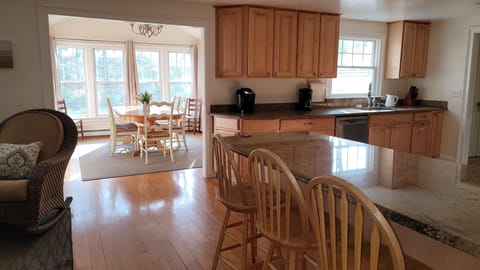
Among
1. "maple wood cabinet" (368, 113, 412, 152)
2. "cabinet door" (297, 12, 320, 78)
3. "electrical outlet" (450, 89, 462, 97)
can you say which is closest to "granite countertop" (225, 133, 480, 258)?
"cabinet door" (297, 12, 320, 78)

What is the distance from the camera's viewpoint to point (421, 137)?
213 inches

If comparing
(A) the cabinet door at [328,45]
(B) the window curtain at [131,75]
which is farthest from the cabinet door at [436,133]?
(B) the window curtain at [131,75]

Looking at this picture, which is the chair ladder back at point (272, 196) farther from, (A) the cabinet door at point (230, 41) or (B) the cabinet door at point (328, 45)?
(B) the cabinet door at point (328, 45)

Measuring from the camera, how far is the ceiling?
408 cm

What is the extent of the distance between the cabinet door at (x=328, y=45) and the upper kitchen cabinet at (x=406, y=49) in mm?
1266

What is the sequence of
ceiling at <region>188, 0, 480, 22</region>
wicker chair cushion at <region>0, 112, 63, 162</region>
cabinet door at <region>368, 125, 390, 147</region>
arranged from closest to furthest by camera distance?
wicker chair cushion at <region>0, 112, 63, 162</region>
ceiling at <region>188, 0, 480, 22</region>
cabinet door at <region>368, 125, 390, 147</region>

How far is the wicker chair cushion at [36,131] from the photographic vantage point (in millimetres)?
3129

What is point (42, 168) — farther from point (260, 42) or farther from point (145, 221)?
point (260, 42)

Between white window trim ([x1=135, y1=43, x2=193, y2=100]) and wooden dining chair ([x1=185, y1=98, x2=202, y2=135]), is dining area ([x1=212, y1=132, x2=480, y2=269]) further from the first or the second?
white window trim ([x1=135, y1=43, x2=193, y2=100])

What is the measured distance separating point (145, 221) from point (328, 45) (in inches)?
134

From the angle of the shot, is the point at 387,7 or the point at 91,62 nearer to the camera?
the point at 387,7

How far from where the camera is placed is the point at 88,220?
3.22 meters

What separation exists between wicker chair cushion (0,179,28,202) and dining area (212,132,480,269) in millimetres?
1623

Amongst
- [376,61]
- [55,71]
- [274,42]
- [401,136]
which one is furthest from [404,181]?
[55,71]
